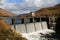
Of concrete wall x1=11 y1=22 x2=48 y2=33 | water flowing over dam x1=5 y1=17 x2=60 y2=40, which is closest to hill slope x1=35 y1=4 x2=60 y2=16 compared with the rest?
water flowing over dam x1=5 y1=17 x2=60 y2=40

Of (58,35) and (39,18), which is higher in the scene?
(39,18)

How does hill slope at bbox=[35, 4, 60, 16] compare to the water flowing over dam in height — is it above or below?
above

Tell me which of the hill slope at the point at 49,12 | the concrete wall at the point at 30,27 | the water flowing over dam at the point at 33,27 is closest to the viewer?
the water flowing over dam at the point at 33,27

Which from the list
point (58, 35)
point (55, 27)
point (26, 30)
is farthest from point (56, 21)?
point (26, 30)

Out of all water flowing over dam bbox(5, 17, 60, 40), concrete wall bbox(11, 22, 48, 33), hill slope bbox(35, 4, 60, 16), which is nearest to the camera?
water flowing over dam bbox(5, 17, 60, 40)

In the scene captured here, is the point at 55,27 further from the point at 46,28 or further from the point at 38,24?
the point at 38,24

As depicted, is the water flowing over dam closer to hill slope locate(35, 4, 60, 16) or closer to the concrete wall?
the concrete wall

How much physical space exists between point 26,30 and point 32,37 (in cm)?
172

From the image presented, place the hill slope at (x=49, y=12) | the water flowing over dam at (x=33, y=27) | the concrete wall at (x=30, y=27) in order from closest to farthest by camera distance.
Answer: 1. the water flowing over dam at (x=33, y=27)
2. the concrete wall at (x=30, y=27)
3. the hill slope at (x=49, y=12)

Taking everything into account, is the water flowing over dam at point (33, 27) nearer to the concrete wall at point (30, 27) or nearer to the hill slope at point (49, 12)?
the concrete wall at point (30, 27)

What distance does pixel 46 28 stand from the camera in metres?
41.7

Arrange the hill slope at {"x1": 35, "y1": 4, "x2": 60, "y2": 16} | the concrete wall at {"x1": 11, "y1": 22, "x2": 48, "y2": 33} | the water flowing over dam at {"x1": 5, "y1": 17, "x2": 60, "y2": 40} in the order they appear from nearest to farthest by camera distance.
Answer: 1. the water flowing over dam at {"x1": 5, "y1": 17, "x2": 60, "y2": 40}
2. the concrete wall at {"x1": 11, "y1": 22, "x2": 48, "y2": 33}
3. the hill slope at {"x1": 35, "y1": 4, "x2": 60, "y2": 16}

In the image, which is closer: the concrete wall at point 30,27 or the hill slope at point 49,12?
the concrete wall at point 30,27

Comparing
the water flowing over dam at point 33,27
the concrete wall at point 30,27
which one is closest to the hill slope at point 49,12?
the water flowing over dam at point 33,27
